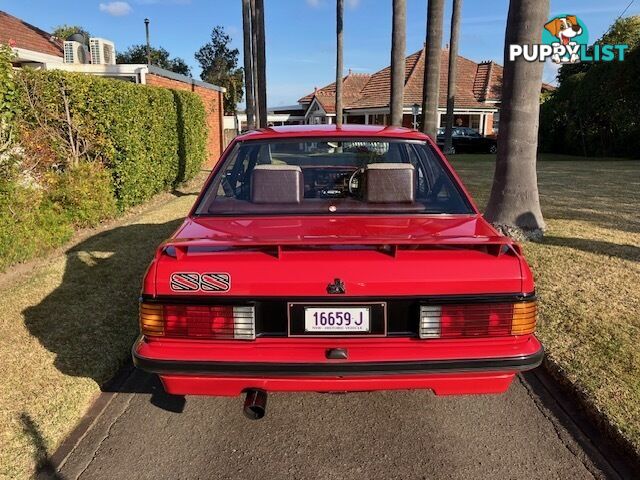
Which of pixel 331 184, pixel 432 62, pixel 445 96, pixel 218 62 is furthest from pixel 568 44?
pixel 218 62

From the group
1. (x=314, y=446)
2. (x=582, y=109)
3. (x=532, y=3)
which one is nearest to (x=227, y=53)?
(x=582, y=109)

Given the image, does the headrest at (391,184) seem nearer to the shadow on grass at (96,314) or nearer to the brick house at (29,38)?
the shadow on grass at (96,314)

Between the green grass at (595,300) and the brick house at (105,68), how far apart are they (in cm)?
910

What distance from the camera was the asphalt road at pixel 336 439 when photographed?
2.70 meters

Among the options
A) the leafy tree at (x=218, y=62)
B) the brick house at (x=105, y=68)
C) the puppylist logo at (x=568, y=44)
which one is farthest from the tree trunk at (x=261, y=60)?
the leafy tree at (x=218, y=62)

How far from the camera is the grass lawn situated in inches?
121

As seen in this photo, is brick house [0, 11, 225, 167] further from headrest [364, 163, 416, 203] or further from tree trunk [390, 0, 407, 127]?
headrest [364, 163, 416, 203]

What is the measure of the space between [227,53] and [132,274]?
2397 inches

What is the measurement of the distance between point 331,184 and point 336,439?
1.88 metres

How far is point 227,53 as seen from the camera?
62031 millimetres

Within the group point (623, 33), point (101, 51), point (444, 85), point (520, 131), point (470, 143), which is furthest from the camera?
point (444, 85)

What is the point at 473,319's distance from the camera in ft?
8.34

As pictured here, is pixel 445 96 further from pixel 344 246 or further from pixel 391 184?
pixel 344 246

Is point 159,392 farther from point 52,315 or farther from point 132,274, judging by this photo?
point 132,274
